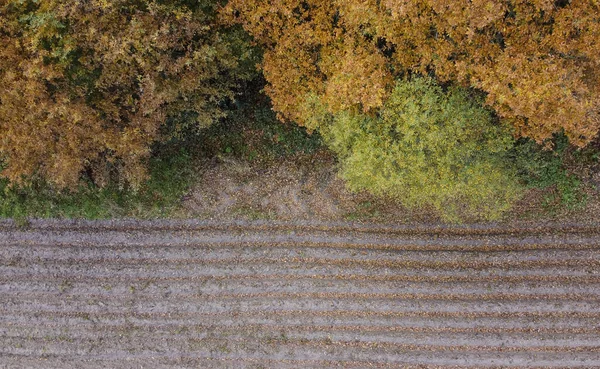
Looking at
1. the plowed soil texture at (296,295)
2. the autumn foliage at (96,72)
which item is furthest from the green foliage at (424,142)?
the autumn foliage at (96,72)

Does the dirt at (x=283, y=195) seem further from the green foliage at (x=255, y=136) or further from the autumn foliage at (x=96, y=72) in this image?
the autumn foliage at (x=96, y=72)

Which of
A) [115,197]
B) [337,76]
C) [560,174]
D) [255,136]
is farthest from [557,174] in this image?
[115,197]

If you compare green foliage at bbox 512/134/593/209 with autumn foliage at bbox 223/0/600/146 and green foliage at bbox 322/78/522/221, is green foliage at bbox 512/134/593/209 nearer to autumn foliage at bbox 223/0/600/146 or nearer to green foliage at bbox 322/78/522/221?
green foliage at bbox 322/78/522/221

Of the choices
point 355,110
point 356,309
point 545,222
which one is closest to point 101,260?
point 356,309

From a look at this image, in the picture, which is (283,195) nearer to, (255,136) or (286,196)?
(286,196)

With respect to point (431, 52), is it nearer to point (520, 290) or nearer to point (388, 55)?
point (388, 55)

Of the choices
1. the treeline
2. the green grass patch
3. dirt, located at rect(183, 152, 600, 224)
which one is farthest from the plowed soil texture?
the treeline
